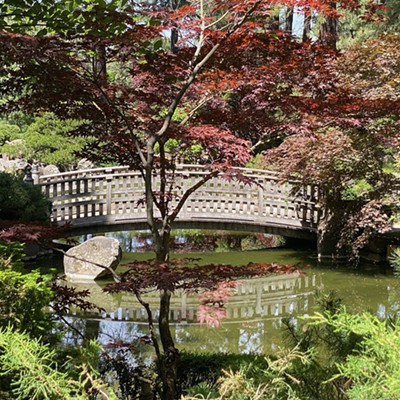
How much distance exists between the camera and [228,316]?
26.1 feet

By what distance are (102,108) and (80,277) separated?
6283mm

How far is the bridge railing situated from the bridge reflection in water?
194cm

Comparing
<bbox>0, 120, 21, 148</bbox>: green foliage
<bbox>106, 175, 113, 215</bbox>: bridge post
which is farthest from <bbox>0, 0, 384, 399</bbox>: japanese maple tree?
<bbox>0, 120, 21, 148</bbox>: green foliage

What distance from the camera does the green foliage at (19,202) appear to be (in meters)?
10.1

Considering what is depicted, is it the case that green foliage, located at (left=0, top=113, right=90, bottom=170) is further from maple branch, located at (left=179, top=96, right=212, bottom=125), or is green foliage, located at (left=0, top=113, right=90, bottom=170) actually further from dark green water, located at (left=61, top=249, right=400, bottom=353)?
maple branch, located at (left=179, top=96, right=212, bottom=125)

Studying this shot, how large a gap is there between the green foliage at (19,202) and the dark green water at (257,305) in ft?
6.11

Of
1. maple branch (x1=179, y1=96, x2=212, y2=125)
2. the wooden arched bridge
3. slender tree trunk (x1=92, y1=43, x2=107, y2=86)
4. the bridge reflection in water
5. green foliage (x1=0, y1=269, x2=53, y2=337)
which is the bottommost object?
the bridge reflection in water

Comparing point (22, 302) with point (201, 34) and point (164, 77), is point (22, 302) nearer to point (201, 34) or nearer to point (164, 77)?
point (164, 77)

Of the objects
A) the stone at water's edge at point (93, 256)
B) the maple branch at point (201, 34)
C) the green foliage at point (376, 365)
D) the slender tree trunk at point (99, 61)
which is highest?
the maple branch at point (201, 34)

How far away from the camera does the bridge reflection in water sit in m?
6.70

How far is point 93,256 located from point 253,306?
9.72ft

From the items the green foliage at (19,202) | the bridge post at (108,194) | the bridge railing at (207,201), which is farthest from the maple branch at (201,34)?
the bridge post at (108,194)

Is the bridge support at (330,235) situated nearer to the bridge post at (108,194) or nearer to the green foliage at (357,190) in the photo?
the green foliage at (357,190)

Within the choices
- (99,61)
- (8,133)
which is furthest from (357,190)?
(8,133)
